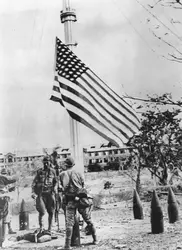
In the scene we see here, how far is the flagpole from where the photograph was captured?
564cm

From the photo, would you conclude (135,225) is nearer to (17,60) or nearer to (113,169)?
(17,60)

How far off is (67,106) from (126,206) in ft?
15.0

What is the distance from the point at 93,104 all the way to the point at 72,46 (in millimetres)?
1013

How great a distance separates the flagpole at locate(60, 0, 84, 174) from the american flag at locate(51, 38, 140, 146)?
293 mm

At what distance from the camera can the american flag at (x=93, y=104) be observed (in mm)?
5371

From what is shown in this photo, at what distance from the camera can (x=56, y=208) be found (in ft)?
21.0

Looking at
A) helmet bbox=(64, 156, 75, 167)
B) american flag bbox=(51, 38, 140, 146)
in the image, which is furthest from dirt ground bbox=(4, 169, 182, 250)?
american flag bbox=(51, 38, 140, 146)

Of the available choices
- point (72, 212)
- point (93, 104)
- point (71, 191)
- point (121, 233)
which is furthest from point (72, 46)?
point (121, 233)

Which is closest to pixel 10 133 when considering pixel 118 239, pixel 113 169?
pixel 118 239

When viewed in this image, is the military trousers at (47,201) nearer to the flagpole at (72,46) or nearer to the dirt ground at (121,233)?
the dirt ground at (121,233)

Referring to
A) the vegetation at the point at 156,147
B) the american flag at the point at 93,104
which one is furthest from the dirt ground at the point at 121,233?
the american flag at the point at 93,104

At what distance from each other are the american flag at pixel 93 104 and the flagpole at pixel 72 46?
0.96 ft

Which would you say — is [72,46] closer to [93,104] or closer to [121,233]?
[93,104]

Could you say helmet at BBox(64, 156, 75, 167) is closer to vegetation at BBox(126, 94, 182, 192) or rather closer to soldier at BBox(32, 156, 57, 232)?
soldier at BBox(32, 156, 57, 232)
